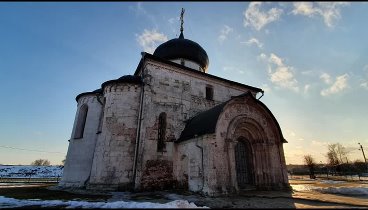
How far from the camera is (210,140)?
10.9 metres

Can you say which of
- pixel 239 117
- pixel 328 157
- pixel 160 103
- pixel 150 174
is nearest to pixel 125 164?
pixel 150 174

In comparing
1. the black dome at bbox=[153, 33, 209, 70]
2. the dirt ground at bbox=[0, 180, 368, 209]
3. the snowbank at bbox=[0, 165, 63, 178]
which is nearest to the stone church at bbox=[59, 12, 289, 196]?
the dirt ground at bbox=[0, 180, 368, 209]

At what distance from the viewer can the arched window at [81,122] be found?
15.9 metres

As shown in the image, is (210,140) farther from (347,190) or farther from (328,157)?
(328,157)

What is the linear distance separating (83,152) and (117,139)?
13.0 ft

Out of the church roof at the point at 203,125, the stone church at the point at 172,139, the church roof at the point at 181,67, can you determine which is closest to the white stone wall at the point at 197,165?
the stone church at the point at 172,139

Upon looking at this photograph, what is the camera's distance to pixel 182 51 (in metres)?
18.6

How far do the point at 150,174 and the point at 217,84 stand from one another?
8.72m

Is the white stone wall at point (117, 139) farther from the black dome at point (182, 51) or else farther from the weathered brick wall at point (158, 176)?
the black dome at point (182, 51)

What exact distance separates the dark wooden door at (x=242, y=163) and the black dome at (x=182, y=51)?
343 inches

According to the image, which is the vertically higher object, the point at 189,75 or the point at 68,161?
the point at 189,75

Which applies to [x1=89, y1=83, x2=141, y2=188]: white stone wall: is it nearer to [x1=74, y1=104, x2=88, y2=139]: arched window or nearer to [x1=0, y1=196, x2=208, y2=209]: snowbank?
[x1=74, y1=104, x2=88, y2=139]: arched window

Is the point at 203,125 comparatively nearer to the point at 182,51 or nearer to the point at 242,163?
the point at 242,163

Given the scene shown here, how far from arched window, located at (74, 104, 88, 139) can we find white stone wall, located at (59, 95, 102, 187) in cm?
28
